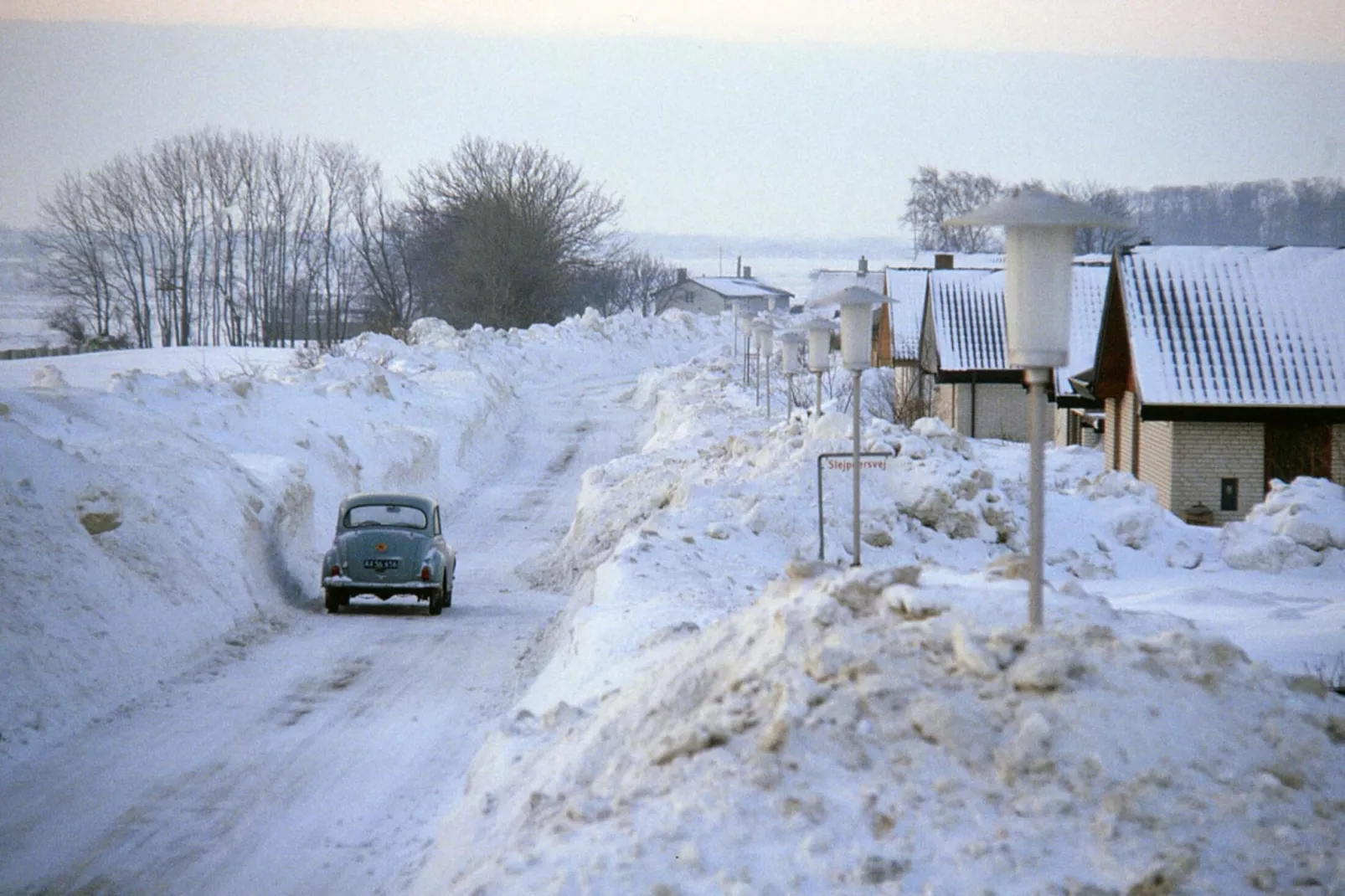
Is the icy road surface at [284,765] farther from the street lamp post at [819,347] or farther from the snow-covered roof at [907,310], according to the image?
the snow-covered roof at [907,310]

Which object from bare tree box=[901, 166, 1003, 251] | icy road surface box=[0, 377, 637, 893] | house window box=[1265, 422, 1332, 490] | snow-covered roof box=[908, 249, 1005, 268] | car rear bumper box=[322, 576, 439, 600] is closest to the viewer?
icy road surface box=[0, 377, 637, 893]

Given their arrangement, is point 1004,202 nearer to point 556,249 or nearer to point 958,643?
point 958,643

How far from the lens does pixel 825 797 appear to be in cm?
667

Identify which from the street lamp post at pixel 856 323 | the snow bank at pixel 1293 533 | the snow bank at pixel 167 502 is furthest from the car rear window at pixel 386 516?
the snow bank at pixel 1293 533

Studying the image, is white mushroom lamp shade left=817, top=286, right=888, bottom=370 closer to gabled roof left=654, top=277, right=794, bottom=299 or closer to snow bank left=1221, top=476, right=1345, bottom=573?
snow bank left=1221, top=476, right=1345, bottom=573

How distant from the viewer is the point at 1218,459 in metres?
25.9

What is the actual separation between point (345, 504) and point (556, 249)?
6384cm

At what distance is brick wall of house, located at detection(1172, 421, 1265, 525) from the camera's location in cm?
2578

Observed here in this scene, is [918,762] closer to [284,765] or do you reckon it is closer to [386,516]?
[284,765]

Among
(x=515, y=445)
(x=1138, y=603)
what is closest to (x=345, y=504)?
(x=1138, y=603)

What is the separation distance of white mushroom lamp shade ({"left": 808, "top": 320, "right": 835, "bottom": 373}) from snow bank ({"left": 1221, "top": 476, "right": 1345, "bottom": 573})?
22.8 ft

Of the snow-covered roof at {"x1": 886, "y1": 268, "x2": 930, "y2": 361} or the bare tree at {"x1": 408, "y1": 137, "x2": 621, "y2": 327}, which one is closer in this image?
the snow-covered roof at {"x1": 886, "y1": 268, "x2": 930, "y2": 361}

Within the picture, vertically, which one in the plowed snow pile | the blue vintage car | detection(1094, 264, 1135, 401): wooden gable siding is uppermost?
detection(1094, 264, 1135, 401): wooden gable siding

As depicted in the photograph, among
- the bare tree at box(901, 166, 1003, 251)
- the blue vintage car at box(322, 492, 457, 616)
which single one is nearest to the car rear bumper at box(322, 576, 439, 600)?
the blue vintage car at box(322, 492, 457, 616)
